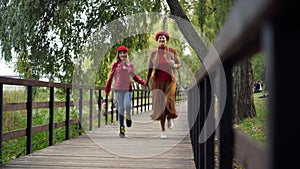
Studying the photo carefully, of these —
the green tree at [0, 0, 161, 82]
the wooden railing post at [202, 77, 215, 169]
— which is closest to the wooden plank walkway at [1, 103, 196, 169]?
the wooden railing post at [202, 77, 215, 169]

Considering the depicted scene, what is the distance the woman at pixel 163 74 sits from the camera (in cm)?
688

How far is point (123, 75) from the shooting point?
7.70 meters

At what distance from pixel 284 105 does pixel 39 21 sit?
31.5 ft

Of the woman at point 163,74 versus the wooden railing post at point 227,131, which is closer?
the wooden railing post at point 227,131

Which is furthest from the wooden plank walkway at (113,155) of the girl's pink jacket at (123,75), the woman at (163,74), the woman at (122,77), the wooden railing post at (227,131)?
the wooden railing post at (227,131)

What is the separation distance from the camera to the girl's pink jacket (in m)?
7.61

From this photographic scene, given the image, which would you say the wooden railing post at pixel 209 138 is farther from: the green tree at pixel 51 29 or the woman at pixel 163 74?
the green tree at pixel 51 29

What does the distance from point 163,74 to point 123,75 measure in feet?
2.95

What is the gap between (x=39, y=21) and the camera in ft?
32.6

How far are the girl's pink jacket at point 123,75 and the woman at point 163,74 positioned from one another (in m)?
0.55

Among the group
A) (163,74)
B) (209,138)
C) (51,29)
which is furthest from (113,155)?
(51,29)

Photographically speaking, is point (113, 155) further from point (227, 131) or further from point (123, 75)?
point (227, 131)

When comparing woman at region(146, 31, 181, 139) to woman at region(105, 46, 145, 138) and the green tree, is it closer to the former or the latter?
woman at region(105, 46, 145, 138)

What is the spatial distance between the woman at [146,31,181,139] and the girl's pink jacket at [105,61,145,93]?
55 centimetres
